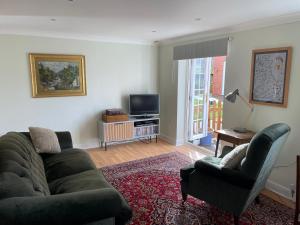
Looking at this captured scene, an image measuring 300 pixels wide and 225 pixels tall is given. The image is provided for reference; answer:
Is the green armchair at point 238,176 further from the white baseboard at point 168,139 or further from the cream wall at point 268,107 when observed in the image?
the white baseboard at point 168,139

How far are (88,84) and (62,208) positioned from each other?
11.1 feet

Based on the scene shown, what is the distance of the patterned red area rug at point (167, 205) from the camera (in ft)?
7.74

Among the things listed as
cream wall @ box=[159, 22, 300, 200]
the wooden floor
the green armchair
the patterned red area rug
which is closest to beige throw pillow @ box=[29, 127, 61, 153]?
the patterned red area rug

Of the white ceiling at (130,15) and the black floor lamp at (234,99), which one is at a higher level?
the white ceiling at (130,15)

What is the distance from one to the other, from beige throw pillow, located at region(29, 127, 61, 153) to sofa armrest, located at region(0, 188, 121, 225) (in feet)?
5.06

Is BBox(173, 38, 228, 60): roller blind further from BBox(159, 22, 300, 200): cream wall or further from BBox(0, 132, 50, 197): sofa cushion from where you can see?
Answer: BBox(0, 132, 50, 197): sofa cushion

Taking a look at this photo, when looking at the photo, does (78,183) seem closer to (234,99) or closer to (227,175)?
(227,175)

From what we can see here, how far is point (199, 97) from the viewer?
4.96m

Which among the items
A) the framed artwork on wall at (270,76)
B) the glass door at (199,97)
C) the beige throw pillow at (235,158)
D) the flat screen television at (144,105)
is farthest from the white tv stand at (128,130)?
the beige throw pillow at (235,158)

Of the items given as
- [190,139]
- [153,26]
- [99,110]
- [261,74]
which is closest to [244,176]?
[261,74]

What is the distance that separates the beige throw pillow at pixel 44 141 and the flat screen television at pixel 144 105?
2.09 m

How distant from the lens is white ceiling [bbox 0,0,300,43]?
7.68 feet

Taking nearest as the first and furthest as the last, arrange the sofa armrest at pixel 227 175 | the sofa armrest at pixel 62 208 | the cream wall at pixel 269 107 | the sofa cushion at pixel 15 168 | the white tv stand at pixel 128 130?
the sofa armrest at pixel 62 208
the sofa cushion at pixel 15 168
the sofa armrest at pixel 227 175
the cream wall at pixel 269 107
the white tv stand at pixel 128 130

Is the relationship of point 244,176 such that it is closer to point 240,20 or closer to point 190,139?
point 240,20
